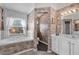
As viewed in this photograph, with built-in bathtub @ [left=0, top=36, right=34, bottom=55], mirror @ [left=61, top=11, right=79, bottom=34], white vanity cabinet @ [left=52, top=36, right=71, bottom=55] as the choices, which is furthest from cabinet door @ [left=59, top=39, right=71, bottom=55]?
built-in bathtub @ [left=0, top=36, right=34, bottom=55]

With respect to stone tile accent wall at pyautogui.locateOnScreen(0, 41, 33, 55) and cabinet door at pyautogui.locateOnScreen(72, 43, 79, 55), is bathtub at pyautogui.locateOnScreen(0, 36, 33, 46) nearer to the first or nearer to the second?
stone tile accent wall at pyautogui.locateOnScreen(0, 41, 33, 55)

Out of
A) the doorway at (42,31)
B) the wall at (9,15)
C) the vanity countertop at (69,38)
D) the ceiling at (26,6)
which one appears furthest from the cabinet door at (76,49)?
the wall at (9,15)

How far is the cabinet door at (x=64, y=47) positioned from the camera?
2.03 metres

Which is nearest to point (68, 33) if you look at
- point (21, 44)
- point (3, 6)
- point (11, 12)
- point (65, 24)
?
point (65, 24)

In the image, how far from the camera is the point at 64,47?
6.75 feet

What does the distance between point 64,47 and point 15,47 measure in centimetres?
81

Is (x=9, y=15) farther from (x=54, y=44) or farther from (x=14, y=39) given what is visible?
(x=54, y=44)

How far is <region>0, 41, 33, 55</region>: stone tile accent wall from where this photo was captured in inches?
81.0

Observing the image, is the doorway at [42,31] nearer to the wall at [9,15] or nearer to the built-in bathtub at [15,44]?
the built-in bathtub at [15,44]

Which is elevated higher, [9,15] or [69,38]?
[9,15]

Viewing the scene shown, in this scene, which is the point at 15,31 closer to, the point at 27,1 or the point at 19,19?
the point at 19,19

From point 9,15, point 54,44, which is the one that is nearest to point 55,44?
point 54,44
